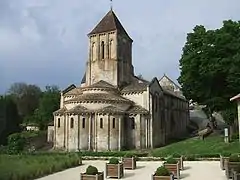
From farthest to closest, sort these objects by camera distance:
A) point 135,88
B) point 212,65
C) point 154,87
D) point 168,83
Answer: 1. point 168,83
2. point 154,87
3. point 135,88
4. point 212,65

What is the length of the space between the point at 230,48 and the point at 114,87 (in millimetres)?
16645

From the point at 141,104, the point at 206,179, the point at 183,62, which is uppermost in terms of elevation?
the point at 183,62

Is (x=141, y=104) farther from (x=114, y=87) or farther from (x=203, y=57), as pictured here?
(x=203, y=57)

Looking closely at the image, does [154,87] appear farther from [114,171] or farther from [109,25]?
[114,171]

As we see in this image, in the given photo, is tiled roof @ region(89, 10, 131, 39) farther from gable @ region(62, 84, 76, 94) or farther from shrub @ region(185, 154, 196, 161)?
shrub @ region(185, 154, 196, 161)

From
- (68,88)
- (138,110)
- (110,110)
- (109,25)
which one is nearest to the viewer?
(110,110)

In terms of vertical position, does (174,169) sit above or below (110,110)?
below

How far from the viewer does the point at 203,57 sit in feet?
137

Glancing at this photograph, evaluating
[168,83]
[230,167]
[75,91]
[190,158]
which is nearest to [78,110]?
[75,91]

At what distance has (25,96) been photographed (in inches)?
3479

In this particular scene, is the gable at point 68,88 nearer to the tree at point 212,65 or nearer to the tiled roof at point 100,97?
the tiled roof at point 100,97

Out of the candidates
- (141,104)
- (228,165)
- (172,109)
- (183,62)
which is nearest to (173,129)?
(172,109)

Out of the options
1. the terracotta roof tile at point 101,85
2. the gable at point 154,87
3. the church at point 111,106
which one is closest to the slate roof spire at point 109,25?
the church at point 111,106

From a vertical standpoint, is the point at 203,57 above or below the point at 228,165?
above
